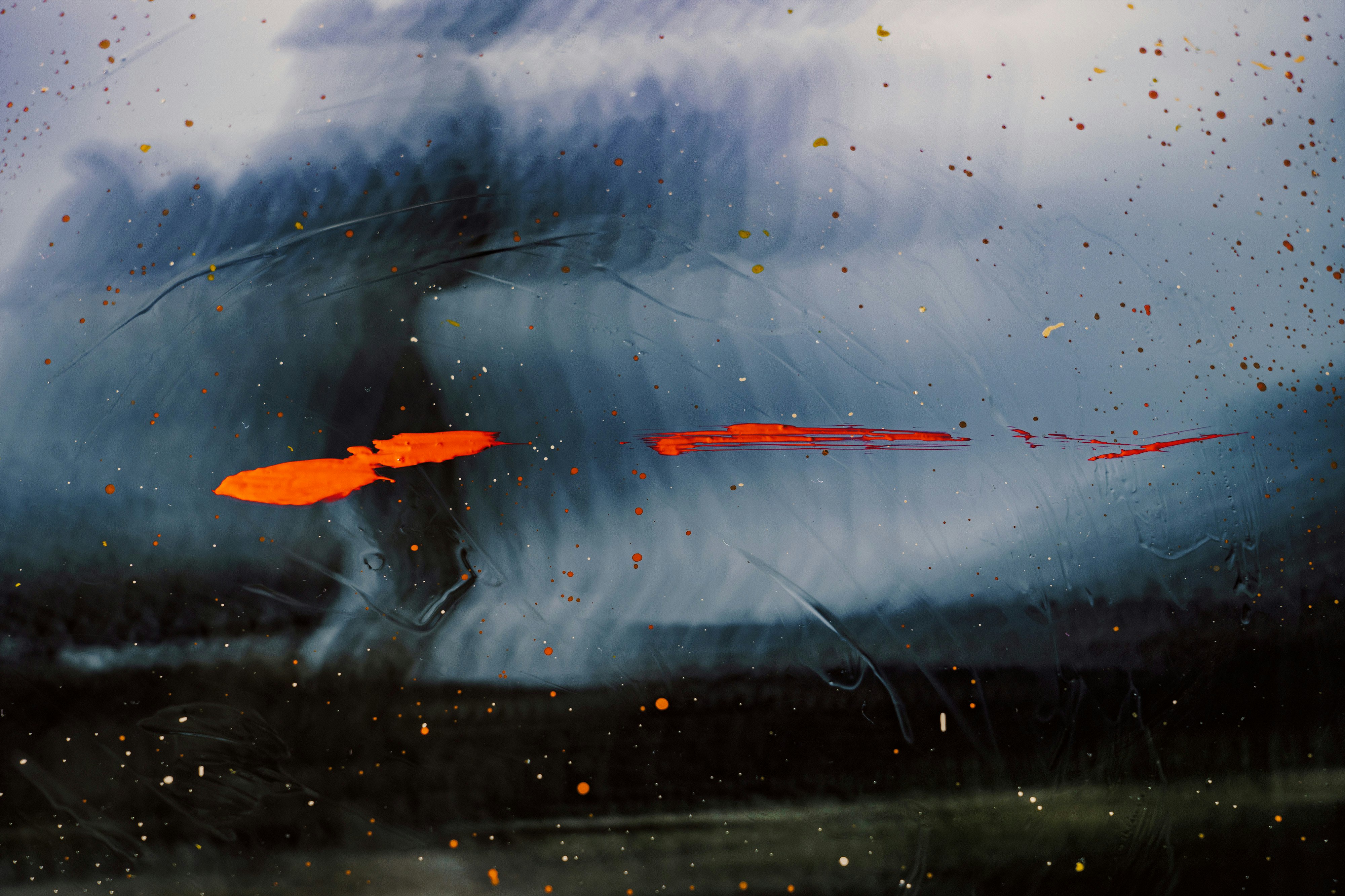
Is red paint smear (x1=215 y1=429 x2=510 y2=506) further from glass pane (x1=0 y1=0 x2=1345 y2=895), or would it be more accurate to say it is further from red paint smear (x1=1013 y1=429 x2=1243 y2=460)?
red paint smear (x1=1013 y1=429 x2=1243 y2=460)

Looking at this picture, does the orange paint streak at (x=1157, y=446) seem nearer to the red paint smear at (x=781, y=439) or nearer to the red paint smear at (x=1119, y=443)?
the red paint smear at (x=1119, y=443)

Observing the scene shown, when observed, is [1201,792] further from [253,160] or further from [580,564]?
[253,160]

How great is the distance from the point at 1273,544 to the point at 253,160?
1.24 m

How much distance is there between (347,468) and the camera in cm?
78

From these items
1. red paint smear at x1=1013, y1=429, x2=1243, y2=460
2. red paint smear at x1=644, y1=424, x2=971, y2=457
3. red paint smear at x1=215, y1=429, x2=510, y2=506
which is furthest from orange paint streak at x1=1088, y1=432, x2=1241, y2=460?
red paint smear at x1=215, y1=429, x2=510, y2=506

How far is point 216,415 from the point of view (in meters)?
0.80

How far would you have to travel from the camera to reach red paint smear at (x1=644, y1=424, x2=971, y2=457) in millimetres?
784

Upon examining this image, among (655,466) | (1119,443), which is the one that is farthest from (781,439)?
(1119,443)

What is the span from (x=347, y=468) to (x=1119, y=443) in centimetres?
85

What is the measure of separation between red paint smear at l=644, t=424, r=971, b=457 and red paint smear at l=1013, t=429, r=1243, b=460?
0.10 metres

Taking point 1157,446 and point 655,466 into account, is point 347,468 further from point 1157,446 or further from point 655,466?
point 1157,446

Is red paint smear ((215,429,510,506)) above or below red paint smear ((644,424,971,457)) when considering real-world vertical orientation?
below

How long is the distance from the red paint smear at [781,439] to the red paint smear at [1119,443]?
10 cm

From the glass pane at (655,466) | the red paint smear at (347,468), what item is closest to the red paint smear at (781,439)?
the glass pane at (655,466)
